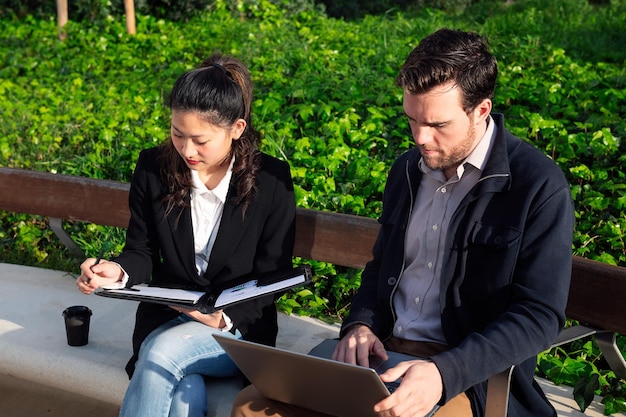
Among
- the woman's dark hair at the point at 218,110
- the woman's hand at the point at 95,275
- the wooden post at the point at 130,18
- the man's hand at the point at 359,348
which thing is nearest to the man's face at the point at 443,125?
the man's hand at the point at 359,348

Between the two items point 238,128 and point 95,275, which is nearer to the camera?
point 95,275

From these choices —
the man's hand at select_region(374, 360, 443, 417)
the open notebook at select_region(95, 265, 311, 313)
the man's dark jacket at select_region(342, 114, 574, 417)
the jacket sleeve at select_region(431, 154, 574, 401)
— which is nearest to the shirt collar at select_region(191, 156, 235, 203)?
the open notebook at select_region(95, 265, 311, 313)

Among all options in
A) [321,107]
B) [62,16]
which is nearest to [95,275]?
[321,107]

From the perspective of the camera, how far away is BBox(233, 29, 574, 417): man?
2475mm

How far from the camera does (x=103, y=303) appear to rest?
14.0ft

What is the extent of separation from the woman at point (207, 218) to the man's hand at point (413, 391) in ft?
3.07

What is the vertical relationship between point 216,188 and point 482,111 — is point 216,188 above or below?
below

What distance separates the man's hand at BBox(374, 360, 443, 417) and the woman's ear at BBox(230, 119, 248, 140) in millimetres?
1283

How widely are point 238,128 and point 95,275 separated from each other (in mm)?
772

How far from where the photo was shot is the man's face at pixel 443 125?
2592 mm

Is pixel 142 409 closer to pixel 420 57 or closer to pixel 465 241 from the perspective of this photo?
pixel 465 241

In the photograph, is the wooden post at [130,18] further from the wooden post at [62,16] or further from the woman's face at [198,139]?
the woman's face at [198,139]

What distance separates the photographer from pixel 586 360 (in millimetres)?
3916

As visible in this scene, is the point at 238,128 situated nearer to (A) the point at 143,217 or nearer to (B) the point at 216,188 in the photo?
(B) the point at 216,188
